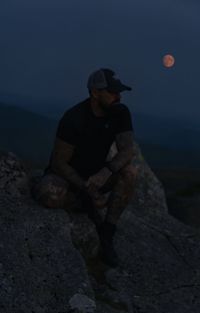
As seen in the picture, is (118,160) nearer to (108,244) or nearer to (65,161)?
(65,161)

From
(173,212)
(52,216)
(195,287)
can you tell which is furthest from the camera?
(173,212)

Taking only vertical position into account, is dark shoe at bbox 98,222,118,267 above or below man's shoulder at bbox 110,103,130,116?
below

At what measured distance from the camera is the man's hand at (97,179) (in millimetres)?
13973

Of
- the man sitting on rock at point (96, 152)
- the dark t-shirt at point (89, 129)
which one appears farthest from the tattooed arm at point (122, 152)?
the dark t-shirt at point (89, 129)

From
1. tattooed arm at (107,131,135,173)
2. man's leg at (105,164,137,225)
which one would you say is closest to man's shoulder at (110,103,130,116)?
tattooed arm at (107,131,135,173)

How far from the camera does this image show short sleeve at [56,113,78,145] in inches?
546

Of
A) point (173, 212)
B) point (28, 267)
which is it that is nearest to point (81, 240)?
point (28, 267)

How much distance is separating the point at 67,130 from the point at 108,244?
2.84 m

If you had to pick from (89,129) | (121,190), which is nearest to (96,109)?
(89,129)

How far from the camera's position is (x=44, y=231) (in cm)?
1392

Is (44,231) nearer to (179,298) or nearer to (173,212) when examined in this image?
(179,298)

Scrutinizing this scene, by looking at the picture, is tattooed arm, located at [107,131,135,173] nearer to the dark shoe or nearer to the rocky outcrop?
the dark shoe

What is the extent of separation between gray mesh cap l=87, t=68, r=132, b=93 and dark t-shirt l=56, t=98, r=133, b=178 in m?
0.49

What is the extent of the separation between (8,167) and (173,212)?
1509 centimetres
